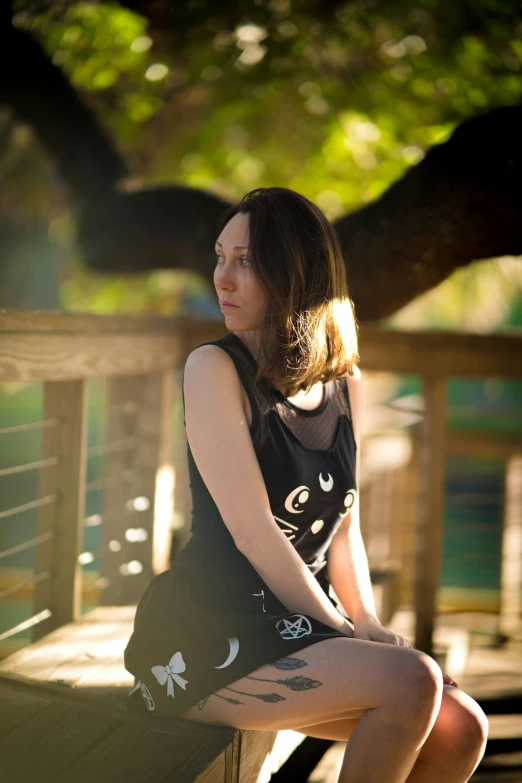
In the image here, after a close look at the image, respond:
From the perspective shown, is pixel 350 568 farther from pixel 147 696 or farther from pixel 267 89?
pixel 267 89

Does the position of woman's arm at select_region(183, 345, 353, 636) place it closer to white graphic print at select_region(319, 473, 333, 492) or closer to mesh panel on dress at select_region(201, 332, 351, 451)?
mesh panel on dress at select_region(201, 332, 351, 451)

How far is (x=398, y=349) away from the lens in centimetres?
284

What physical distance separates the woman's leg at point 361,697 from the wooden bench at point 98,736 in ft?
0.44

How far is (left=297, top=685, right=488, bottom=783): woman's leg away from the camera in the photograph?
59.6 inches

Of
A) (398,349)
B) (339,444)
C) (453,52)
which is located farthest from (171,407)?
(453,52)

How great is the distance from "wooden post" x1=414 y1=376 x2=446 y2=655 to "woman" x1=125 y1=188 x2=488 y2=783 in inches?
42.8

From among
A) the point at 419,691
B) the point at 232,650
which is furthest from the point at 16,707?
the point at 419,691

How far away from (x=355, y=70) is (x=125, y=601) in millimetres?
3736

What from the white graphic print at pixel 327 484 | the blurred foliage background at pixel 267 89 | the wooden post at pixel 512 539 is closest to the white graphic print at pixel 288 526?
the white graphic print at pixel 327 484

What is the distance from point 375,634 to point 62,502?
110 cm

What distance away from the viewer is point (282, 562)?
1.58 meters

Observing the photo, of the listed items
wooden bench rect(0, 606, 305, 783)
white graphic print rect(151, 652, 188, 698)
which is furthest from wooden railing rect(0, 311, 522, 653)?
white graphic print rect(151, 652, 188, 698)

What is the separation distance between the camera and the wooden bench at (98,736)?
1.47 meters

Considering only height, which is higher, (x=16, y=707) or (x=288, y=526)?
(x=288, y=526)
